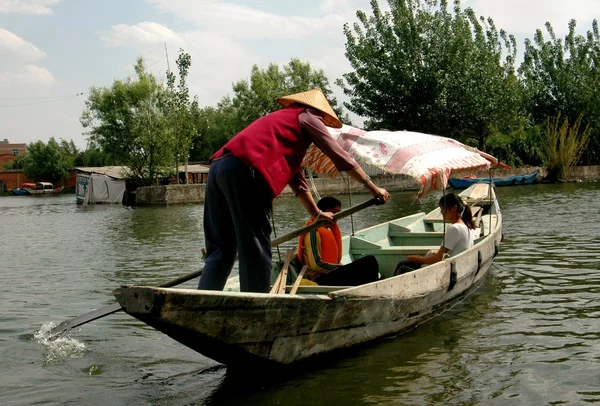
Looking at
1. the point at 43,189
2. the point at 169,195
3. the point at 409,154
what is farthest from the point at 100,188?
the point at 409,154

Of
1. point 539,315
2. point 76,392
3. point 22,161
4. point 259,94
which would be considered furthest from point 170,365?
point 22,161

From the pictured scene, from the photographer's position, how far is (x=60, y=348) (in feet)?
23.1

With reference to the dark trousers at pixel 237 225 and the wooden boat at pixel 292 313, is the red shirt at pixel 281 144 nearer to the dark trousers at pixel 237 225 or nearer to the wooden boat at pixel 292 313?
the dark trousers at pixel 237 225

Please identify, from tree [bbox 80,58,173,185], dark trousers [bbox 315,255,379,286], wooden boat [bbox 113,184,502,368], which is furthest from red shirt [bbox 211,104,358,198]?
tree [bbox 80,58,173,185]

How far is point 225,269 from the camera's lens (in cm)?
562

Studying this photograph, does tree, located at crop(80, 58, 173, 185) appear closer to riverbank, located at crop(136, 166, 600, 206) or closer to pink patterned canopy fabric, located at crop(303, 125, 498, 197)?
riverbank, located at crop(136, 166, 600, 206)

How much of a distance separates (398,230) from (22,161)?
305 ft

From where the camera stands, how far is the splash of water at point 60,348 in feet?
22.2

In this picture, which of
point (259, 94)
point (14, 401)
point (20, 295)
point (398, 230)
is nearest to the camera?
point (14, 401)

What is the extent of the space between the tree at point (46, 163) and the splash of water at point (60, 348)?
271 feet

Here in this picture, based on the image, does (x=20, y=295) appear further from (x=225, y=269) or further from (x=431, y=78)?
(x=431, y=78)

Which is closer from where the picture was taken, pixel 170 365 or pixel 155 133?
pixel 170 365

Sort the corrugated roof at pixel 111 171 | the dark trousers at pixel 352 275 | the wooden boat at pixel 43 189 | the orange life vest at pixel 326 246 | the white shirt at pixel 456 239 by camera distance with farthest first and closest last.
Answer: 1. the wooden boat at pixel 43 189
2. the corrugated roof at pixel 111 171
3. the white shirt at pixel 456 239
4. the orange life vest at pixel 326 246
5. the dark trousers at pixel 352 275

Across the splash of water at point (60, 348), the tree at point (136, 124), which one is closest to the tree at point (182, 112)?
the tree at point (136, 124)
